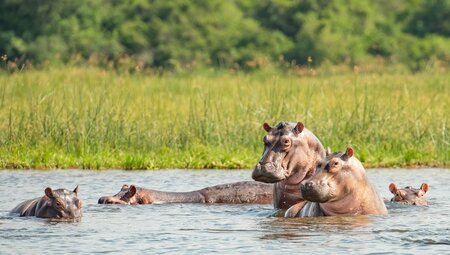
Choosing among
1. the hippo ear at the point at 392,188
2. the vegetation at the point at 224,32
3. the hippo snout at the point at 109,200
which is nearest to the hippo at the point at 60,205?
the hippo snout at the point at 109,200

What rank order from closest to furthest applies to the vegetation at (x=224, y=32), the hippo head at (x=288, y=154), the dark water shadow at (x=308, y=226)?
the dark water shadow at (x=308, y=226)
the hippo head at (x=288, y=154)
the vegetation at (x=224, y=32)

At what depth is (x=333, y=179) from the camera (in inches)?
333

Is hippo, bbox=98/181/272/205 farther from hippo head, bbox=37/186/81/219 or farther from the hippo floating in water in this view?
hippo head, bbox=37/186/81/219

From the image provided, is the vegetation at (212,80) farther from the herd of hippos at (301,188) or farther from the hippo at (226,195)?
the herd of hippos at (301,188)

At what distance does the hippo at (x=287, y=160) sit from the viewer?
896 centimetres

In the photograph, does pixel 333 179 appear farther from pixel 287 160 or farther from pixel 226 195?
pixel 226 195

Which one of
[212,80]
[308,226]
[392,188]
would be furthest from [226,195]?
[212,80]

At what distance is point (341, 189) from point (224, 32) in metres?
27.0

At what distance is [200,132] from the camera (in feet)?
46.9

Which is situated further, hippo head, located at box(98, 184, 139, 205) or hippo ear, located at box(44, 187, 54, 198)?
hippo head, located at box(98, 184, 139, 205)

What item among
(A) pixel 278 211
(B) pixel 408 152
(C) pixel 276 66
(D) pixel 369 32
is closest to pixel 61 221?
(A) pixel 278 211

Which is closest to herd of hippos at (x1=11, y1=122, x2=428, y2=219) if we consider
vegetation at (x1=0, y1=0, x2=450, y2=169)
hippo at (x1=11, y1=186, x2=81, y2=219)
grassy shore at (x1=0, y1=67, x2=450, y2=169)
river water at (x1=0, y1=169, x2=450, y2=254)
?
hippo at (x1=11, y1=186, x2=81, y2=219)

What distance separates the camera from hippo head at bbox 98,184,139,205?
33.1 ft

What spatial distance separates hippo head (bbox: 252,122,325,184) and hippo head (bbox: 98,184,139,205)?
55.9 inches
